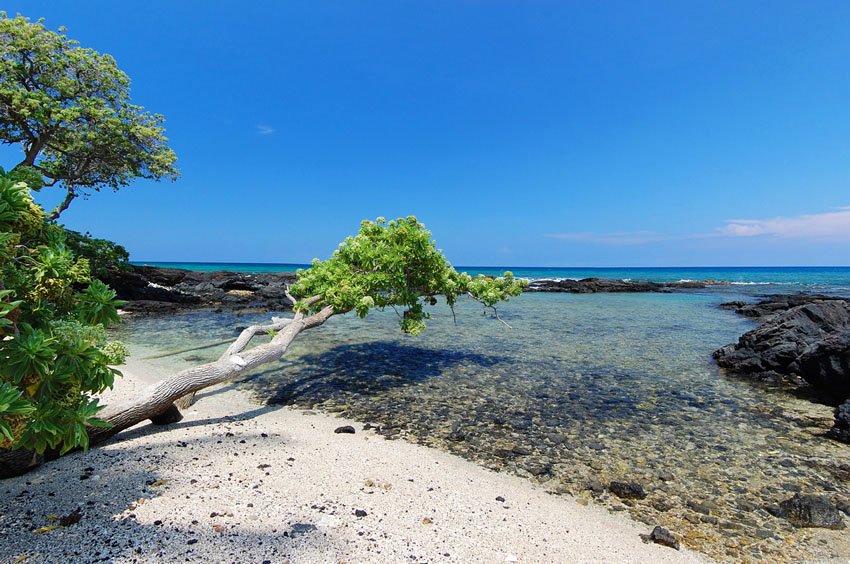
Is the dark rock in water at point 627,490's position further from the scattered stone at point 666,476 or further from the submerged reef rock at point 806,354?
the submerged reef rock at point 806,354

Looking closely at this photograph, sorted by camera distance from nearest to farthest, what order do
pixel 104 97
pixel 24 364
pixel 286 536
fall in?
pixel 24 364
pixel 286 536
pixel 104 97

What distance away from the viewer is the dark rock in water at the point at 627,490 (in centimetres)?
651

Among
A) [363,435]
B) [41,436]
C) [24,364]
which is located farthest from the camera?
[363,435]

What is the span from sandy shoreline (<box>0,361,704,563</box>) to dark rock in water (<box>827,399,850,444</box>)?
6866mm

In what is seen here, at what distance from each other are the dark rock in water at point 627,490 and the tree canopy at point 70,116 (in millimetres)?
26883

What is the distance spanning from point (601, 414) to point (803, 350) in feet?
33.7

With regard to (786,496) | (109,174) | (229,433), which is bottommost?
(786,496)

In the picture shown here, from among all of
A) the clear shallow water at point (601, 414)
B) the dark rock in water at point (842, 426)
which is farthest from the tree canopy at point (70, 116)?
the dark rock in water at point (842, 426)

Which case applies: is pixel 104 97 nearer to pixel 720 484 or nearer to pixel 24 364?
pixel 24 364

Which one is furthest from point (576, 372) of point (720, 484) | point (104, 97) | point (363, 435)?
point (104, 97)

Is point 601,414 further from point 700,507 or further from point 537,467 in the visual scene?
point 700,507

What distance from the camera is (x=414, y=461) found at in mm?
7375

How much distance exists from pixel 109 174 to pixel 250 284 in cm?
2235

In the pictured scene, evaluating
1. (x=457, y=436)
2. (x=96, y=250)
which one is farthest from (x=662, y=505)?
(x=96, y=250)
